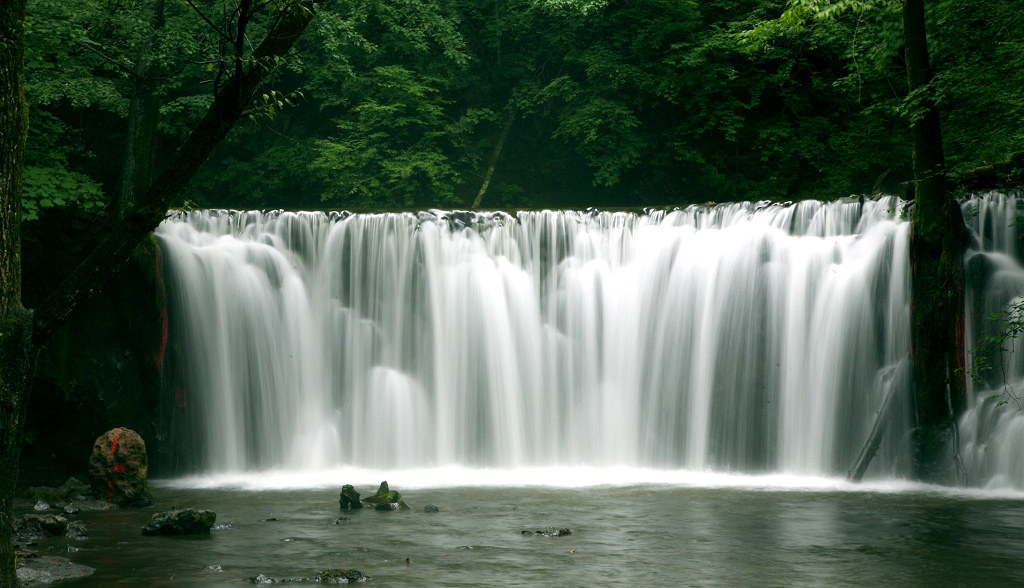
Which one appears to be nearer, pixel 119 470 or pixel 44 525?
pixel 44 525

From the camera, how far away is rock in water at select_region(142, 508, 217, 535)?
959cm

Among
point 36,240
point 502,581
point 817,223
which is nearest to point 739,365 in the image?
point 817,223

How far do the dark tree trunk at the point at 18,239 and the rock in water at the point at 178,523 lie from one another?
4541 mm

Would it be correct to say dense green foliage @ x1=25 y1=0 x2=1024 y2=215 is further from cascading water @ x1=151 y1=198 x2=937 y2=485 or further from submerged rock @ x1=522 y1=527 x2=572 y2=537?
submerged rock @ x1=522 y1=527 x2=572 y2=537

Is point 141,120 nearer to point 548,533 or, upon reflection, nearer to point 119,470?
point 119,470

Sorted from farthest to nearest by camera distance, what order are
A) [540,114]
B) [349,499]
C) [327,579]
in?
[540,114] < [349,499] < [327,579]

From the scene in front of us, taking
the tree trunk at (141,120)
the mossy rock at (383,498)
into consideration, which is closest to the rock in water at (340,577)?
the mossy rock at (383,498)

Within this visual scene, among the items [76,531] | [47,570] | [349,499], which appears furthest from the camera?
[349,499]

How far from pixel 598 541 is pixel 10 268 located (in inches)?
241

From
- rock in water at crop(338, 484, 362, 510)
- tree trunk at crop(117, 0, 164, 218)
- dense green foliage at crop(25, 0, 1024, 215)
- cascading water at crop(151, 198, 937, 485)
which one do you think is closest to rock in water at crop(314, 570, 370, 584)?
rock in water at crop(338, 484, 362, 510)

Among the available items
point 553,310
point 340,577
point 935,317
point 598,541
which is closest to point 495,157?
point 553,310

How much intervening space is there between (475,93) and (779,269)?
526 inches

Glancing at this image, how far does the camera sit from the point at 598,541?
9141 millimetres

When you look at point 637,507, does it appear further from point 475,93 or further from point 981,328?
point 475,93
